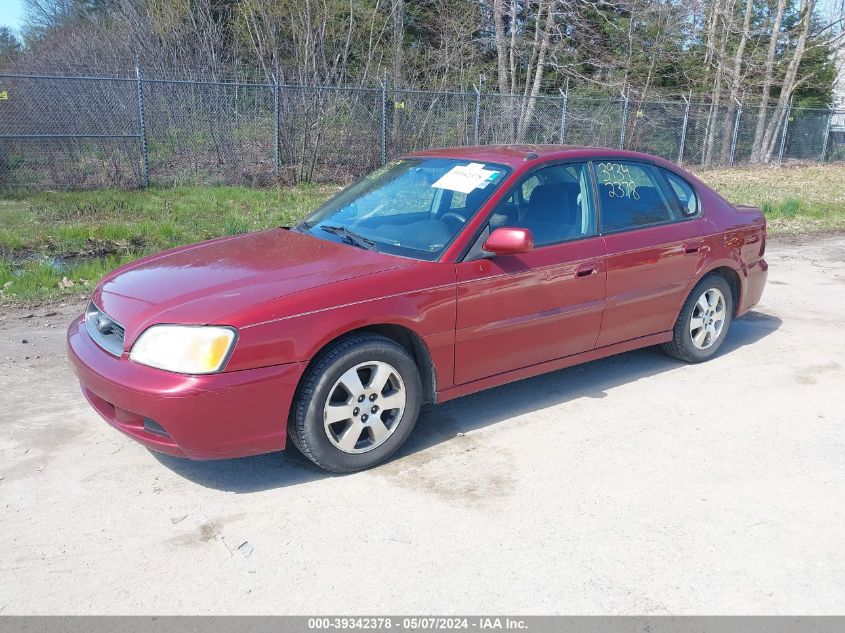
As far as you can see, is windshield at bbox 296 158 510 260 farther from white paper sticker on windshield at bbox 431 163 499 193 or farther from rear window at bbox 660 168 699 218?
rear window at bbox 660 168 699 218

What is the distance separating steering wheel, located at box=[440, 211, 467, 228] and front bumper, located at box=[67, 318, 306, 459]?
133cm

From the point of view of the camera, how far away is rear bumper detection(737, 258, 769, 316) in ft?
19.2

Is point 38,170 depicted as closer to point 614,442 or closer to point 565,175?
point 565,175

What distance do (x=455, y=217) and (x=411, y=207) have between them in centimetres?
49

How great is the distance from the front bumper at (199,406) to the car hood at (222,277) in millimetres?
249

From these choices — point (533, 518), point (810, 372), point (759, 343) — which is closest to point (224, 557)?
point (533, 518)

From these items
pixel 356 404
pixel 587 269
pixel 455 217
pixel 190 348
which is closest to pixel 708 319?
pixel 587 269

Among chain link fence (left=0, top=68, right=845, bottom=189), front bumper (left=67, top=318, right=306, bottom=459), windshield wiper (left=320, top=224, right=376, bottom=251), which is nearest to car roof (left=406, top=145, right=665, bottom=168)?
windshield wiper (left=320, top=224, right=376, bottom=251)

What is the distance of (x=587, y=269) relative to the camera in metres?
4.66

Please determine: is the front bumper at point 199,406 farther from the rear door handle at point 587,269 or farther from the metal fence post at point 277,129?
the metal fence post at point 277,129

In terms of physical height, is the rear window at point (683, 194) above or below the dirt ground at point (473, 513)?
above

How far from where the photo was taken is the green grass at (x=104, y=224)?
291 inches

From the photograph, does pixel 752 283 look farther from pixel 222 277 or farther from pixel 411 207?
pixel 222 277

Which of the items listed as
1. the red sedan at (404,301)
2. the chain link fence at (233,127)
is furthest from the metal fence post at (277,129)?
the red sedan at (404,301)
